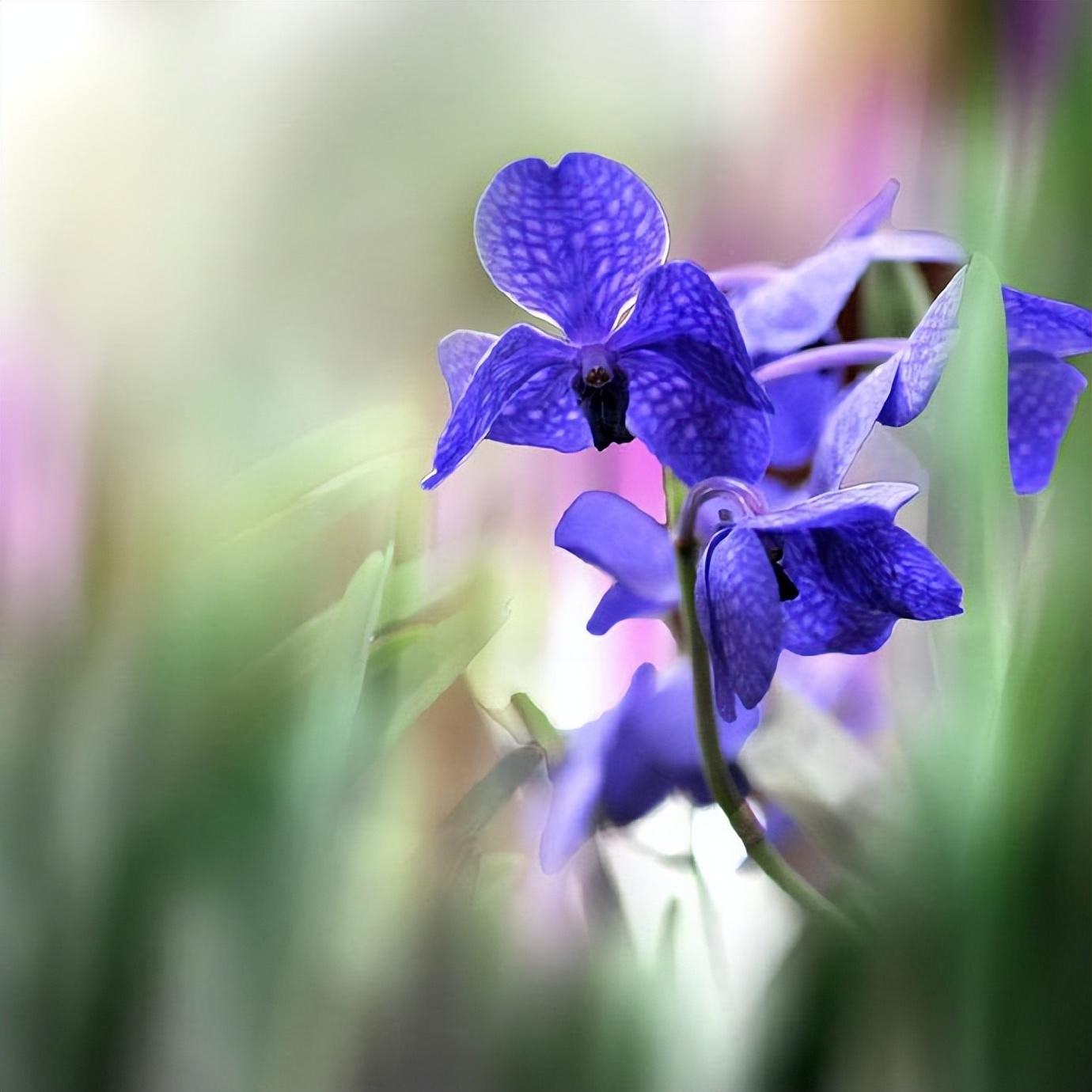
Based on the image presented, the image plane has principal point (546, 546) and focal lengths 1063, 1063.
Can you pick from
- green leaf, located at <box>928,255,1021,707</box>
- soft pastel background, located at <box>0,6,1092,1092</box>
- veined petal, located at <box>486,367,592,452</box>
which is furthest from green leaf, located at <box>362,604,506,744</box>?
green leaf, located at <box>928,255,1021,707</box>

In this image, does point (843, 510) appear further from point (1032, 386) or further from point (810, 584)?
point (1032, 386)

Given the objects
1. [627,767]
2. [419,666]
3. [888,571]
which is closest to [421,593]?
[419,666]

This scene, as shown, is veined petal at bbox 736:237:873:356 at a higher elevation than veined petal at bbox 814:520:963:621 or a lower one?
higher

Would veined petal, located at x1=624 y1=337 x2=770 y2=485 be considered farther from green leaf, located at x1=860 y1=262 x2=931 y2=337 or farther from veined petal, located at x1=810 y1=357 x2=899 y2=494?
green leaf, located at x1=860 y1=262 x2=931 y2=337

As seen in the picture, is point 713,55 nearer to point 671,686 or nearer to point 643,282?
point 643,282

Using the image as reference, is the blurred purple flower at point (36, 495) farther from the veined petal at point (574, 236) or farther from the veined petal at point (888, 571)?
the veined petal at point (888, 571)
